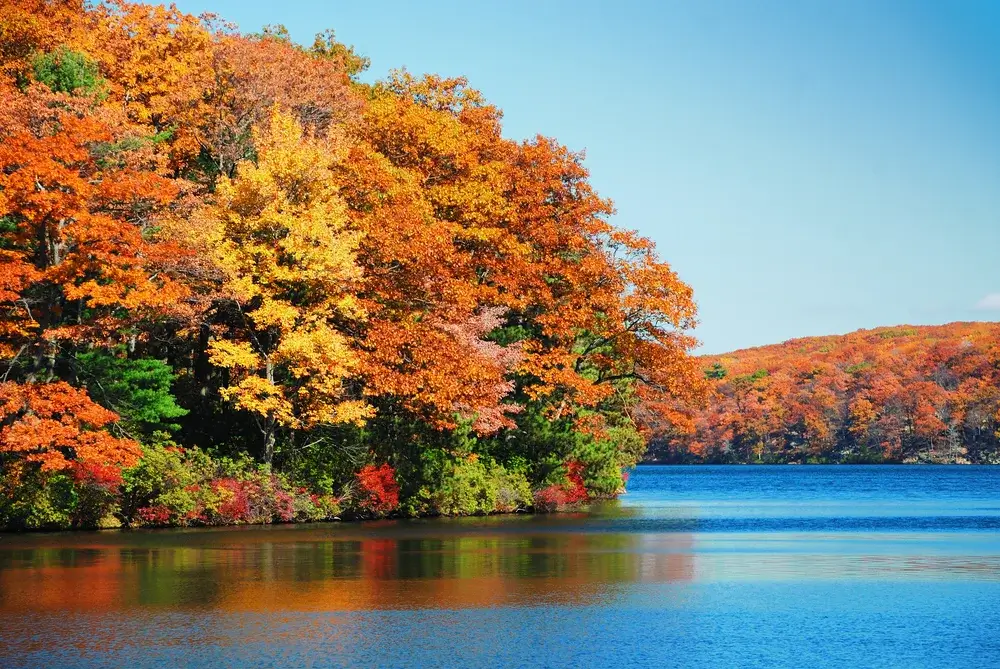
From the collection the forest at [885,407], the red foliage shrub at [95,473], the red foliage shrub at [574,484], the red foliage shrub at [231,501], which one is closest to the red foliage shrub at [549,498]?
the red foliage shrub at [574,484]

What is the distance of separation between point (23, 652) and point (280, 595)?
6.27 meters

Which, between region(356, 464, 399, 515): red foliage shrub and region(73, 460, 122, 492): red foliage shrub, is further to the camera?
region(356, 464, 399, 515): red foliage shrub

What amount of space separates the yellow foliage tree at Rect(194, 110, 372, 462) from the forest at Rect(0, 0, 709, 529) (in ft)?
0.37

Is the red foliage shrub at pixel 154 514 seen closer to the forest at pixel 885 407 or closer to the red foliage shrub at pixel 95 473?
the red foliage shrub at pixel 95 473

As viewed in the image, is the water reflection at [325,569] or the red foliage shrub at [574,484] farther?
the red foliage shrub at [574,484]

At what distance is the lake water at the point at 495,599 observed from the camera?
1688 centimetres

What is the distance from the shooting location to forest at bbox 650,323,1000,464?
170750 millimetres

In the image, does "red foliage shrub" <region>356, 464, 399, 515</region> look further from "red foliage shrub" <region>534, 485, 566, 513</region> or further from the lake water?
"red foliage shrub" <region>534, 485, 566, 513</region>

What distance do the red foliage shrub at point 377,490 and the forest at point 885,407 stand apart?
374 ft

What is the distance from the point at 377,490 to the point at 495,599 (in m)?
25.9

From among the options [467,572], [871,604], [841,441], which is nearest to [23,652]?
[467,572]

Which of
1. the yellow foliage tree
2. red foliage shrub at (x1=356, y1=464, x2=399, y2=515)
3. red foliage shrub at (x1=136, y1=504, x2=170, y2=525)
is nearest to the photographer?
red foliage shrub at (x1=136, y1=504, x2=170, y2=525)

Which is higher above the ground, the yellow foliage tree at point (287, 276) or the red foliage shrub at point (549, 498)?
the yellow foliage tree at point (287, 276)

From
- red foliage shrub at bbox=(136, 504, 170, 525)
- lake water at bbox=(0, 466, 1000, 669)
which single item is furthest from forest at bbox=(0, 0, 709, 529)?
lake water at bbox=(0, 466, 1000, 669)
